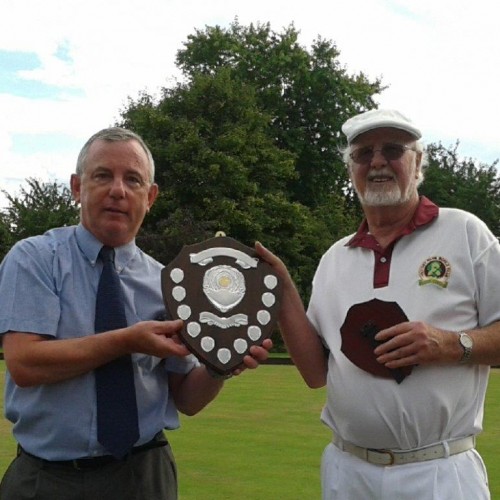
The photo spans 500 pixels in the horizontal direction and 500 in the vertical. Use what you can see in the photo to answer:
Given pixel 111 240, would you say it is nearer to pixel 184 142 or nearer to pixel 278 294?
pixel 278 294

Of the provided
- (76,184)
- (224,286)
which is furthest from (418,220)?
(76,184)

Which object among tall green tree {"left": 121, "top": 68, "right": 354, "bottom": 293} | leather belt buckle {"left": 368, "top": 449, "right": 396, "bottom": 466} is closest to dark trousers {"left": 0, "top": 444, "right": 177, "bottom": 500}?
leather belt buckle {"left": 368, "top": 449, "right": 396, "bottom": 466}

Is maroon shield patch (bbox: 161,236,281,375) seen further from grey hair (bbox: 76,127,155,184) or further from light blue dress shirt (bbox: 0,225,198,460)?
grey hair (bbox: 76,127,155,184)

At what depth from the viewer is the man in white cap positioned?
13.1 ft

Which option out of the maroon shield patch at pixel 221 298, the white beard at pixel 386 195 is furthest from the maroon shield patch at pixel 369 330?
the white beard at pixel 386 195

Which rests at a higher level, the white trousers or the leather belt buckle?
the leather belt buckle

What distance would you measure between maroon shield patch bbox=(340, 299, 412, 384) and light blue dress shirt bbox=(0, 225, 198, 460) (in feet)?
2.90

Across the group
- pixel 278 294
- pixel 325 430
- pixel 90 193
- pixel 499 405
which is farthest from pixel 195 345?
pixel 499 405

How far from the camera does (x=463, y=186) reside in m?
49.2

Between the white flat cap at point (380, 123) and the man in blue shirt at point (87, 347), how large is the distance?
41.1 inches

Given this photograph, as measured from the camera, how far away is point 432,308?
13.3 ft

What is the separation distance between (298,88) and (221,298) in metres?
41.6

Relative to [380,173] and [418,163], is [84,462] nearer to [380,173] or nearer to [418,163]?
[380,173]

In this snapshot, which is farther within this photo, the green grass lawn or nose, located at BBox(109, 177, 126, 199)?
the green grass lawn
